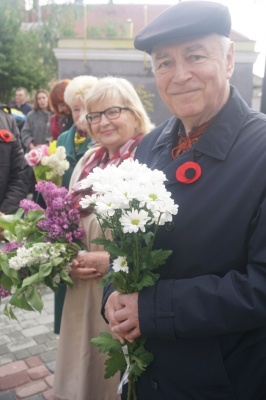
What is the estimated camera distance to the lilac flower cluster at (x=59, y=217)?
7.52ft

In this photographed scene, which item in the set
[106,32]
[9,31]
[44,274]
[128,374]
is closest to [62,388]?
→ [44,274]

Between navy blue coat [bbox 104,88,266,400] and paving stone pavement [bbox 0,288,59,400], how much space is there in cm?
189

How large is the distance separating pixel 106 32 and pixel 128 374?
39577 mm

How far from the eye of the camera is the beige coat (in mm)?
2537

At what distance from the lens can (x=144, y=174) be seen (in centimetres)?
142

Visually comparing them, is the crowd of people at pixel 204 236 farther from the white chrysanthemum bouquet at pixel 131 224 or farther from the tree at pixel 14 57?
the tree at pixel 14 57

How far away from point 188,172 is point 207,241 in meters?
0.26

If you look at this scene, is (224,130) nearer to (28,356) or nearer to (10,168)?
(10,168)

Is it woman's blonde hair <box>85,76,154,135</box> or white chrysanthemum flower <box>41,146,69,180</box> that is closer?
woman's blonde hair <box>85,76,154,135</box>

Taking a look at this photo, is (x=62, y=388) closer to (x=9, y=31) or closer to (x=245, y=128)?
(x=245, y=128)

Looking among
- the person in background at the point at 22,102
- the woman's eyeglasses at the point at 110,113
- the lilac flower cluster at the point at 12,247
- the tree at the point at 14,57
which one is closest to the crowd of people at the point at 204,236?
the lilac flower cluster at the point at 12,247

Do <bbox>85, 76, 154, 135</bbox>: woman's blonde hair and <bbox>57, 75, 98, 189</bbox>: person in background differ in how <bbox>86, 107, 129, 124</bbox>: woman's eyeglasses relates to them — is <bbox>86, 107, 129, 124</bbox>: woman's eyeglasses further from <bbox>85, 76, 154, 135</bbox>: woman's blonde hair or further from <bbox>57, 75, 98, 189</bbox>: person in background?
<bbox>57, 75, 98, 189</bbox>: person in background

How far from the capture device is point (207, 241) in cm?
146

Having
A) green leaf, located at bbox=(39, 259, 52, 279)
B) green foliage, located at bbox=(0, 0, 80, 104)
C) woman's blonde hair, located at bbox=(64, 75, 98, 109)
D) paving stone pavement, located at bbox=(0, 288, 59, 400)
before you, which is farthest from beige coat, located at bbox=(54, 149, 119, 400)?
green foliage, located at bbox=(0, 0, 80, 104)
